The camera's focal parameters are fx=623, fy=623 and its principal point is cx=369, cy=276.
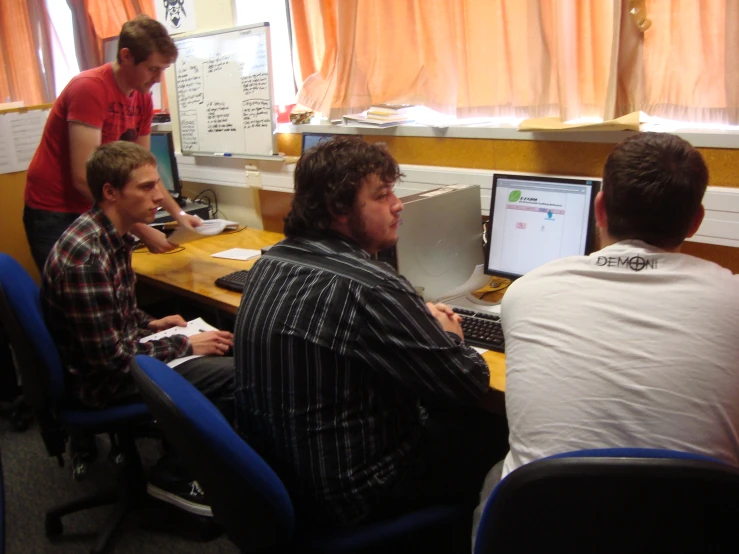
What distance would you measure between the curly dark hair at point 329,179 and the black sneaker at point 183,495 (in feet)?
3.27

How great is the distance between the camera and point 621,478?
666 millimetres

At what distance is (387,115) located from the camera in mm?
2406

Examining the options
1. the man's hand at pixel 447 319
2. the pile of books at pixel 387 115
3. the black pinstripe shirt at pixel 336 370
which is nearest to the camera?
the black pinstripe shirt at pixel 336 370

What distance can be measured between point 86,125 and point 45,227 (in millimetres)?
452

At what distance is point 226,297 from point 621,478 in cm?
166

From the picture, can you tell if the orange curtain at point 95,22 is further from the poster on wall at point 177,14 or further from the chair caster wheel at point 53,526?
the chair caster wheel at point 53,526

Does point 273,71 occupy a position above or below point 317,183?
above

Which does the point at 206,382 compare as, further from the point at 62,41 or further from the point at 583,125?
the point at 62,41

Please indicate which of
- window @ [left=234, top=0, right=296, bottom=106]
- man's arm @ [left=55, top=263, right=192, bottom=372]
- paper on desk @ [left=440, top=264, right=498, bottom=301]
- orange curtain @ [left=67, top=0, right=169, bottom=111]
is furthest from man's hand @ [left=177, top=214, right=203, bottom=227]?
orange curtain @ [left=67, top=0, right=169, bottom=111]

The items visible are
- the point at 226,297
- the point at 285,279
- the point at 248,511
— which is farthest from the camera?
the point at 226,297

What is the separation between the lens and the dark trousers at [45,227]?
2414 millimetres

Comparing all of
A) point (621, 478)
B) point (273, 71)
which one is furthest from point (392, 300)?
point (273, 71)

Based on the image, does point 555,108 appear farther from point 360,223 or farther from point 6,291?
point 6,291

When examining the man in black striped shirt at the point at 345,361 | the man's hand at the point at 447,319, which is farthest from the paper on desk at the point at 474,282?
the man in black striped shirt at the point at 345,361
